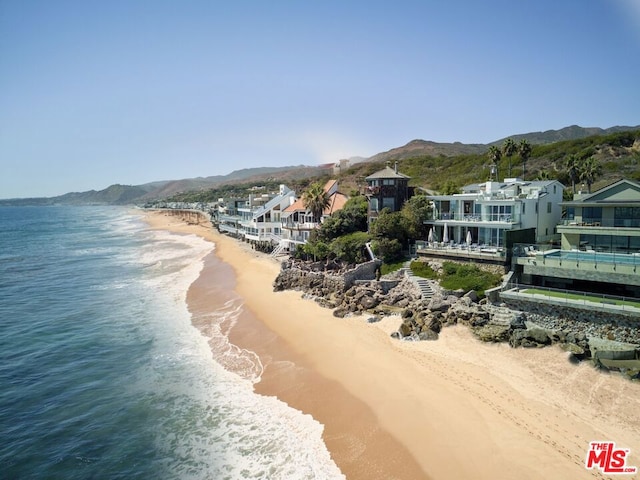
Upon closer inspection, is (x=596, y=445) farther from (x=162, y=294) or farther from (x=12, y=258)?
(x=12, y=258)

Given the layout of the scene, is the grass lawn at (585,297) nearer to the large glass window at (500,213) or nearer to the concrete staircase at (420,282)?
the concrete staircase at (420,282)

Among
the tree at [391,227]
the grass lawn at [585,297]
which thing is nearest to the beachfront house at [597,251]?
the grass lawn at [585,297]

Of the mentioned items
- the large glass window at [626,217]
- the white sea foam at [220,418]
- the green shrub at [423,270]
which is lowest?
the white sea foam at [220,418]

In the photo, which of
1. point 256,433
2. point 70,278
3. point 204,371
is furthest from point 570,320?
point 70,278

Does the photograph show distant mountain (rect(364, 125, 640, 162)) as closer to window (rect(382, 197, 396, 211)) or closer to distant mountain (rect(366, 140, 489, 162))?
distant mountain (rect(366, 140, 489, 162))

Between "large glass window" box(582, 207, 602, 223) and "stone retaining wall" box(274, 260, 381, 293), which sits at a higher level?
"large glass window" box(582, 207, 602, 223)

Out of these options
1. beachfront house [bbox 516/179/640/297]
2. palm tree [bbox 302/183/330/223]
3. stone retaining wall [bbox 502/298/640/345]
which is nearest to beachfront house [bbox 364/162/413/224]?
palm tree [bbox 302/183/330/223]
